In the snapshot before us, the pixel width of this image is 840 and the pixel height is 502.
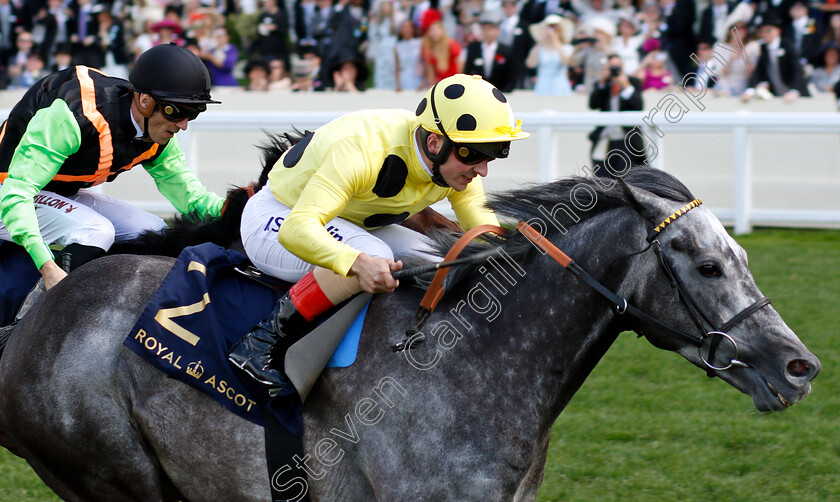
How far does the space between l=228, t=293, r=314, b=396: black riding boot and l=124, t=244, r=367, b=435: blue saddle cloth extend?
0.16ft

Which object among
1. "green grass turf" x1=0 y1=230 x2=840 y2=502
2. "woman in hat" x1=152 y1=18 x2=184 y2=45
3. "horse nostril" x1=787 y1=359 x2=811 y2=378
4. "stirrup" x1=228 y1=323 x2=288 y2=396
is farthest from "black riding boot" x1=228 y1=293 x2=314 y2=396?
"woman in hat" x1=152 y1=18 x2=184 y2=45

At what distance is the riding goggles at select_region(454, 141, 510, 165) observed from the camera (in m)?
3.32

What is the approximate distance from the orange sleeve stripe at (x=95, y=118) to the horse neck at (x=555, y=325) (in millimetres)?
1819

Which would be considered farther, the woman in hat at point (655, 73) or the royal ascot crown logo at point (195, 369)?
the woman in hat at point (655, 73)

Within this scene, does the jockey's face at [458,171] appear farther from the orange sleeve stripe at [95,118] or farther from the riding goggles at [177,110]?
the orange sleeve stripe at [95,118]

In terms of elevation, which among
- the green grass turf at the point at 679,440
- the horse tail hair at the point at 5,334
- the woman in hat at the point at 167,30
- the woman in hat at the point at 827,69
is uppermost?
the horse tail hair at the point at 5,334

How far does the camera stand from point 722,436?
5.29 m

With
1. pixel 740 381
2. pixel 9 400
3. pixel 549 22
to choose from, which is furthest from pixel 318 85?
pixel 740 381

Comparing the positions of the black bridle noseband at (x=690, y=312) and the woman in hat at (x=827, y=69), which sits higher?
the black bridle noseband at (x=690, y=312)

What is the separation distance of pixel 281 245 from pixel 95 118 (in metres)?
1.12

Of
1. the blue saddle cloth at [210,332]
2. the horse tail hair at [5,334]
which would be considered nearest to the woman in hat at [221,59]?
the horse tail hair at [5,334]

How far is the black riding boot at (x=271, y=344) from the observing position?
3422 mm

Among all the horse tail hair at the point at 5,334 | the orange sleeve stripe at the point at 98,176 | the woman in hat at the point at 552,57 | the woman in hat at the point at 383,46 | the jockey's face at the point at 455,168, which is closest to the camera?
the jockey's face at the point at 455,168

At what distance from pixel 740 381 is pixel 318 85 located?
9.58 meters
